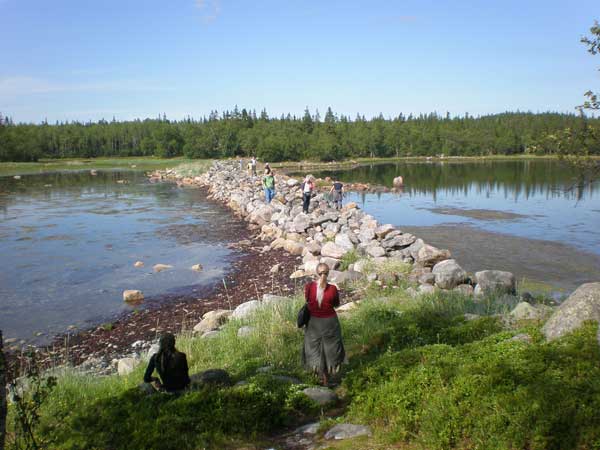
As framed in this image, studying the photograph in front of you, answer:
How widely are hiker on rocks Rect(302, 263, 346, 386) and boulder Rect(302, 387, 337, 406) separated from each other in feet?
1.90

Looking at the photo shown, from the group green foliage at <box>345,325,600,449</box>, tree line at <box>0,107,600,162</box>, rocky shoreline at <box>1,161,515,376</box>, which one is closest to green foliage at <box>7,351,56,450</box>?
rocky shoreline at <box>1,161,515,376</box>

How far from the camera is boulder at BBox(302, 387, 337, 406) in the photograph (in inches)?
251

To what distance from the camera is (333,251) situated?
56.1 feet

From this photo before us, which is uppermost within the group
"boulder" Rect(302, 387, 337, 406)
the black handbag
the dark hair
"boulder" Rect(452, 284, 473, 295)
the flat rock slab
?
the black handbag

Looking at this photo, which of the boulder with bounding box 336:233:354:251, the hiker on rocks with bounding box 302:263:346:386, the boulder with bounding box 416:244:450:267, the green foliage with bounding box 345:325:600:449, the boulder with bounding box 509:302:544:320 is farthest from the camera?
the boulder with bounding box 336:233:354:251

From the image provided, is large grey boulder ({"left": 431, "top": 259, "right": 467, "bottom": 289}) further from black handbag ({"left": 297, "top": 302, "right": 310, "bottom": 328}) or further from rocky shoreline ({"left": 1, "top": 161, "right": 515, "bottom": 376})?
black handbag ({"left": 297, "top": 302, "right": 310, "bottom": 328})

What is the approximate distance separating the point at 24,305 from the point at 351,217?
542 inches

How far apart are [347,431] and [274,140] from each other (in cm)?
9798

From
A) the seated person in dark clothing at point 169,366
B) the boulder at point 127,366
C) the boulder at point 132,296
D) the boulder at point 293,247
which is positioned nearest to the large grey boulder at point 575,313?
the seated person in dark clothing at point 169,366

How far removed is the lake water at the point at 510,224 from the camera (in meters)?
17.1

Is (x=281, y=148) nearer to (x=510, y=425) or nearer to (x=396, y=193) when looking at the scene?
(x=396, y=193)

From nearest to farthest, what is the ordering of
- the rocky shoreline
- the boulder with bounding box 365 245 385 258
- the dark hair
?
the dark hair, the rocky shoreline, the boulder with bounding box 365 245 385 258

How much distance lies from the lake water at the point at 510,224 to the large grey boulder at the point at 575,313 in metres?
1.67

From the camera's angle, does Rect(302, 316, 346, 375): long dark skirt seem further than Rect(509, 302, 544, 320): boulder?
No
